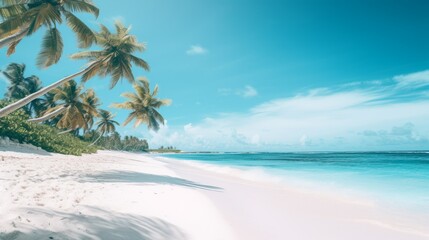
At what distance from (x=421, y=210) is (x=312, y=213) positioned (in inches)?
150

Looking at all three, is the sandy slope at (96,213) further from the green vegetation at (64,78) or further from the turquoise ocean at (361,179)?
the turquoise ocean at (361,179)

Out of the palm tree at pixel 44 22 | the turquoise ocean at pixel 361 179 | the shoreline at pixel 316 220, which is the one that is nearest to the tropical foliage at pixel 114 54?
the palm tree at pixel 44 22

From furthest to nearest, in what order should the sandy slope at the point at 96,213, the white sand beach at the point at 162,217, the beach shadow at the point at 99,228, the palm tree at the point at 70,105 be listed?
the palm tree at the point at 70,105 → the white sand beach at the point at 162,217 → the sandy slope at the point at 96,213 → the beach shadow at the point at 99,228

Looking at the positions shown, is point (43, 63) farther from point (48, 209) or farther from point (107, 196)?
point (48, 209)

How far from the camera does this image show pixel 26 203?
Answer: 4121mm

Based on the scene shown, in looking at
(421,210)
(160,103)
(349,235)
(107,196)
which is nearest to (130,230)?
(107,196)

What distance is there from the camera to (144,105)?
26.6m

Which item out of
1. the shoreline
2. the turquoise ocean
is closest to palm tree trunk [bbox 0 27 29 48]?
the shoreline

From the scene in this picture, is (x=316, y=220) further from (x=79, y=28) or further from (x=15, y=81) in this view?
(x=15, y=81)

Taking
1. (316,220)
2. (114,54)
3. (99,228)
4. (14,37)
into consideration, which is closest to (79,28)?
(14,37)

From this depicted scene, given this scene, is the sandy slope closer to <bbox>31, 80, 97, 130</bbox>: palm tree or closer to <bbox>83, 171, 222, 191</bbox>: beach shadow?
<bbox>83, 171, 222, 191</bbox>: beach shadow

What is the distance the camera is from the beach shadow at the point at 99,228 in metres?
2.83

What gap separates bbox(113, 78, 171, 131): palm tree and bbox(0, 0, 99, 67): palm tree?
15.6m

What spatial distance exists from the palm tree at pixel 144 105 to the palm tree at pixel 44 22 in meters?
15.6
